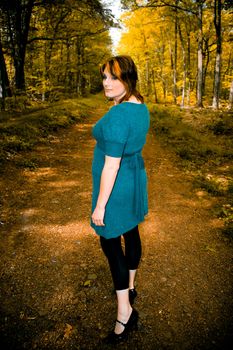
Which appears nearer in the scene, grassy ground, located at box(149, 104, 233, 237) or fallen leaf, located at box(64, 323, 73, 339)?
fallen leaf, located at box(64, 323, 73, 339)

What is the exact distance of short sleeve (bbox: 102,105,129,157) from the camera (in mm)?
1601

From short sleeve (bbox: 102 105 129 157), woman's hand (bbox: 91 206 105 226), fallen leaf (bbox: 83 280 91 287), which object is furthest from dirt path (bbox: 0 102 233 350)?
short sleeve (bbox: 102 105 129 157)

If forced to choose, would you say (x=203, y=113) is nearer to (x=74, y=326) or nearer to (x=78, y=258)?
(x=78, y=258)

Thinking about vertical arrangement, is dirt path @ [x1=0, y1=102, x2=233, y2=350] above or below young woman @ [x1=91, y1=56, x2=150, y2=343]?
below

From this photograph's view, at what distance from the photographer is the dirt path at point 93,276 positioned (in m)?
2.33

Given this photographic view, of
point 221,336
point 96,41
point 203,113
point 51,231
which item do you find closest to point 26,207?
point 51,231

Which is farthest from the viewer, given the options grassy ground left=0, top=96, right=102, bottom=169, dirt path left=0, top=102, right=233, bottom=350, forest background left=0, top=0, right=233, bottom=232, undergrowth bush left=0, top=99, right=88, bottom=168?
forest background left=0, top=0, right=233, bottom=232

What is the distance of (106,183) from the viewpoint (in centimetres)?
172

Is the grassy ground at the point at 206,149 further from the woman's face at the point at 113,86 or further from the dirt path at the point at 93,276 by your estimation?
the woman's face at the point at 113,86

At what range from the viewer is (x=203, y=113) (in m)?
14.2

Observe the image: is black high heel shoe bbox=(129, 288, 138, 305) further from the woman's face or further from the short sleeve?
the woman's face

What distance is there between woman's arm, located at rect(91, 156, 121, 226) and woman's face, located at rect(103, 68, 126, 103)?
54 cm

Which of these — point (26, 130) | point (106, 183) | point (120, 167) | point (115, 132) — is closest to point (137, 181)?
point (120, 167)

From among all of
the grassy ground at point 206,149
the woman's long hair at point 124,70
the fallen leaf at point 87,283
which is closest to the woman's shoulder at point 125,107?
the woman's long hair at point 124,70
